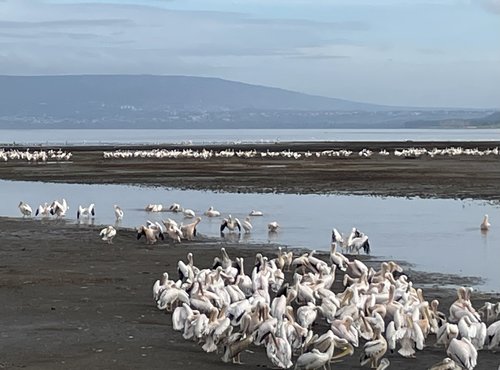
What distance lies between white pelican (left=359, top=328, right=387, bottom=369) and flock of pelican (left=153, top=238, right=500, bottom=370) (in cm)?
1

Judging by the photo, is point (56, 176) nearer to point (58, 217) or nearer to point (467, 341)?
point (58, 217)

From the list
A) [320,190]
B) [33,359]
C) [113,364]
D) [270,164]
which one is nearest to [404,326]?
[113,364]

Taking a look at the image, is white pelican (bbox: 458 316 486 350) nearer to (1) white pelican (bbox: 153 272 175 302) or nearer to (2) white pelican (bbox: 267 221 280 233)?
(1) white pelican (bbox: 153 272 175 302)

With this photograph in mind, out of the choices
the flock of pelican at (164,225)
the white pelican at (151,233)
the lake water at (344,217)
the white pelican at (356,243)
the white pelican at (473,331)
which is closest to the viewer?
the white pelican at (473,331)

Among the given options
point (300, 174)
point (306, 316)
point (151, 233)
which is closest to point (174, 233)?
point (151, 233)

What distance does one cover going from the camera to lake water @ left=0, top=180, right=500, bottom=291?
2117 centimetres

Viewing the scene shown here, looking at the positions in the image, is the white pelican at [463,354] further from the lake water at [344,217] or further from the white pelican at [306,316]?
the lake water at [344,217]

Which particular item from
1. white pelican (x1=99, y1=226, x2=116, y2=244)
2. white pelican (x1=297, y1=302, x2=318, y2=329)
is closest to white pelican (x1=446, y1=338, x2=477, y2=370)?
white pelican (x1=297, y1=302, x2=318, y2=329)

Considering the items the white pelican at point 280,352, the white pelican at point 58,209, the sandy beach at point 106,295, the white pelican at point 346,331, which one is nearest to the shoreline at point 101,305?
the sandy beach at point 106,295

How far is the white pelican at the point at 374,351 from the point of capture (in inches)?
441

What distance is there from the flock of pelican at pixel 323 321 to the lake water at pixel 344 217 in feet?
13.5

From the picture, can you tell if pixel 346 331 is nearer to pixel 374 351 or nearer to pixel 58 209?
pixel 374 351

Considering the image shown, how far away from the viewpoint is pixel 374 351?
1122cm

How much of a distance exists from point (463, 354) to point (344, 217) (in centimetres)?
1831
